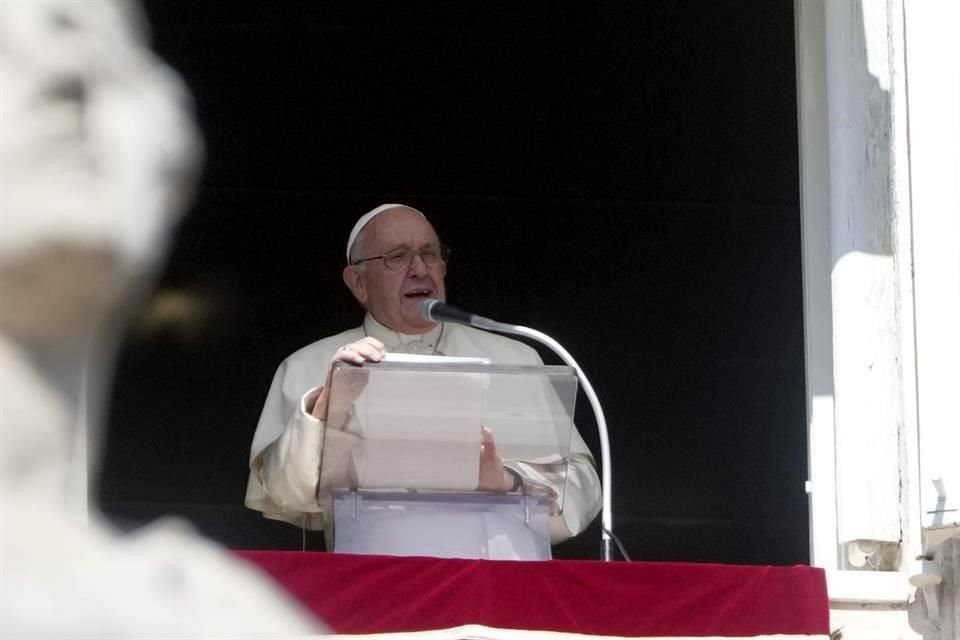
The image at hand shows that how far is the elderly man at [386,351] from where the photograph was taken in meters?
4.65

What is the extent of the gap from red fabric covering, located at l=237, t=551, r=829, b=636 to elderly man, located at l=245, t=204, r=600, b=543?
0.34 meters

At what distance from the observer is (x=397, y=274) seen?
5621mm

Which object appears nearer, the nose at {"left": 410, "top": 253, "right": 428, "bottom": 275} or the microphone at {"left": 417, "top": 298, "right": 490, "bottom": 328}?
the microphone at {"left": 417, "top": 298, "right": 490, "bottom": 328}

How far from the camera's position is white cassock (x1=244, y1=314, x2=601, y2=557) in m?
4.54

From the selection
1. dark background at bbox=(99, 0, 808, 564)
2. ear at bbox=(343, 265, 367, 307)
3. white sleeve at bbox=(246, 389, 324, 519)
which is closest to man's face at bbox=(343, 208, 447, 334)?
ear at bbox=(343, 265, 367, 307)

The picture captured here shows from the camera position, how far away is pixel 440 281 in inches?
219

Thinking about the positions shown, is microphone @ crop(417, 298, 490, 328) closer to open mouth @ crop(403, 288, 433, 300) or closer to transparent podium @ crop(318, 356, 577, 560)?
transparent podium @ crop(318, 356, 577, 560)

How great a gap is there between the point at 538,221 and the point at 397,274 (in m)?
1.77

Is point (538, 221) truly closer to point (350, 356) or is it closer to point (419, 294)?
point (419, 294)

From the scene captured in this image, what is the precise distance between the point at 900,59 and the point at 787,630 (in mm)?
1440

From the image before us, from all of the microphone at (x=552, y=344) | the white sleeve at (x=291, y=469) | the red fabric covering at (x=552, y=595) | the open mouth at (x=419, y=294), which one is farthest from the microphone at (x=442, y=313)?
the open mouth at (x=419, y=294)

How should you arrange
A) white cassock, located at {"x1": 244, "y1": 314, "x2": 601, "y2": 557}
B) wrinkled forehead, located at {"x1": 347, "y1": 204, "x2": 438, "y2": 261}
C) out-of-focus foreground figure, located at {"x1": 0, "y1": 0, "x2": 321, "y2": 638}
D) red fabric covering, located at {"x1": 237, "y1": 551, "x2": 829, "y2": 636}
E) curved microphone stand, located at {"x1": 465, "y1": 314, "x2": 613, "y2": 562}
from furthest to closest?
wrinkled forehead, located at {"x1": 347, "y1": 204, "x2": 438, "y2": 261}
white cassock, located at {"x1": 244, "y1": 314, "x2": 601, "y2": 557}
curved microphone stand, located at {"x1": 465, "y1": 314, "x2": 613, "y2": 562}
red fabric covering, located at {"x1": 237, "y1": 551, "x2": 829, "y2": 636}
out-of-focus foreground figure, located at {"x1": 0, "y1": 0, "x2": 321, "y2": 638}

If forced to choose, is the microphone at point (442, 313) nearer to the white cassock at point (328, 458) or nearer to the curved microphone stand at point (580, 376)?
the curved microphone stand at point (580, 376)

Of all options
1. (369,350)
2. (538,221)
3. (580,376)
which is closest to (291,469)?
(369,350)
